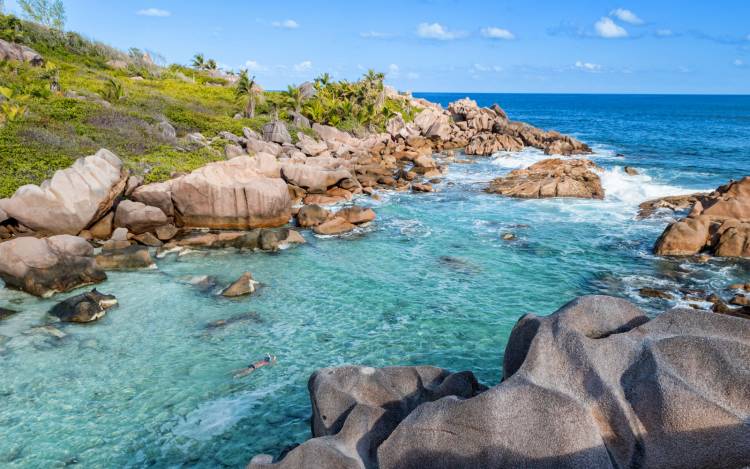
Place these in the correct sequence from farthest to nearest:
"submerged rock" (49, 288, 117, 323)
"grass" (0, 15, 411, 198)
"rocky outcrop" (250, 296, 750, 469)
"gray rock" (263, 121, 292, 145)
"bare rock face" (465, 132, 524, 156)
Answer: "bare rock face" (465, 132, 524, 156), "gray rock" (263, 121, 292, 145), "grass" (0, 15, 411, 198), "submerged rock" (49, 288, 117, 323), "rocky outcrop" (250, 296, 750, 469)

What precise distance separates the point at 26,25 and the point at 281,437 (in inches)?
2998

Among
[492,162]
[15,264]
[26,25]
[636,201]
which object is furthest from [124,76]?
[636,201]

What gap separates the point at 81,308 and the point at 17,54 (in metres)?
48.8

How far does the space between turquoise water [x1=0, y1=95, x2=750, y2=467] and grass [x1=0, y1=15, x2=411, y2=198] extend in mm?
13643

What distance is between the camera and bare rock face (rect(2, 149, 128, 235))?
22938 mm

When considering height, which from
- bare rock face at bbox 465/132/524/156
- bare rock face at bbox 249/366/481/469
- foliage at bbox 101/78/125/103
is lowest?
bare rock face at bbox 249/366/481/469

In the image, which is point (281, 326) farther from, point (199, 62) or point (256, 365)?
point (199, 62)

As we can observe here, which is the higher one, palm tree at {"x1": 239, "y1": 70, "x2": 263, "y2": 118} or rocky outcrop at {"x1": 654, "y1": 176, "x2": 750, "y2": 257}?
palm tree at {"x1": 239, "y1": 70, "x2": 263, "y2": 118}

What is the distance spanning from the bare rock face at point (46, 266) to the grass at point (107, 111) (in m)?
8.61

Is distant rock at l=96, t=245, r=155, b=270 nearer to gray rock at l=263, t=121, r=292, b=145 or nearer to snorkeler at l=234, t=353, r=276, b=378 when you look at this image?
snorkeler at l=234, t=353, r=276, b=378

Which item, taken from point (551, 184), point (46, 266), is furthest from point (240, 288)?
point (551, 184)

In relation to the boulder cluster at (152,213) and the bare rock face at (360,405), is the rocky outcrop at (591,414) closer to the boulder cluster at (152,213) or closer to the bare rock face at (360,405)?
the bare rock face at (360,405)

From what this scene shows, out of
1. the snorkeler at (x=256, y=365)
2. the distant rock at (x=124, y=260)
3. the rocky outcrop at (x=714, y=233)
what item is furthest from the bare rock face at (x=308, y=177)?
the snorkeler at (x=256, y=365)

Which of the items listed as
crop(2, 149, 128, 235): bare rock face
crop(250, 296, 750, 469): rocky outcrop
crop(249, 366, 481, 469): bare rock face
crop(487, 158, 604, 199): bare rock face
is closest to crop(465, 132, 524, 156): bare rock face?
crop(487, 158, 604, 199): bare rock face
